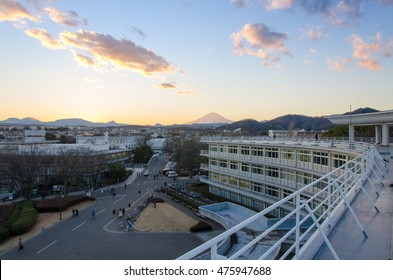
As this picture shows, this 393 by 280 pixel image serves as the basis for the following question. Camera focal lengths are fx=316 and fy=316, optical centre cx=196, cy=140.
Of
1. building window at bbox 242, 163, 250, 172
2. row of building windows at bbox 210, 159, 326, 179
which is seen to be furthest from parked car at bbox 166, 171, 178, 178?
building window at bbox 242, 163, 250, 172

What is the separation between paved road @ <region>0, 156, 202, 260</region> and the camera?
55.2ft

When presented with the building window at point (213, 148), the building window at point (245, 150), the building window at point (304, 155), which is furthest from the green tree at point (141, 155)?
the building window at point (304, 155)

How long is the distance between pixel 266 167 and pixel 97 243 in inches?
559

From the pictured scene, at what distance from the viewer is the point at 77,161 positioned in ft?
116

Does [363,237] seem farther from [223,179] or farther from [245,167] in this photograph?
[223,179]

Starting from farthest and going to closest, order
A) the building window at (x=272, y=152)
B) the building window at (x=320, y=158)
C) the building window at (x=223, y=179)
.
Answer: the building window at (x=223, y=179) → the building window at (x=272, y=152) → the building window at (x=320, y=158)

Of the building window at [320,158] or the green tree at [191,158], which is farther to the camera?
the green tree at [191,158]

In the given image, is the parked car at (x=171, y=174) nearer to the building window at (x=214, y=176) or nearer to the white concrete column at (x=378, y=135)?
the building window at (x=214, y=176)

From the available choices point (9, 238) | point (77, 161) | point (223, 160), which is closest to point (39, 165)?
point (77, 161)

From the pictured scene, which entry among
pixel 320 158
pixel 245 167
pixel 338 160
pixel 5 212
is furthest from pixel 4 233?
pixel 338 160

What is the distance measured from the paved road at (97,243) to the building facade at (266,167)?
8.40 meters

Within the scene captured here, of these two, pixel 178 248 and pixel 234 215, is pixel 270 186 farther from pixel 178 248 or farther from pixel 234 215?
pixel 178 248

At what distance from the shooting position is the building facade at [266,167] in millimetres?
20047

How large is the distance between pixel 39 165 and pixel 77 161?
3947 mm
